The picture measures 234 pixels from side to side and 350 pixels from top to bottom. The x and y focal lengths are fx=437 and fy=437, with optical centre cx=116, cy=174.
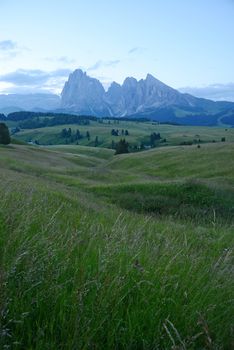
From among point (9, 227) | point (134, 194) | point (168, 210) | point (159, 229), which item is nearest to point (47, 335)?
point (9, 227)

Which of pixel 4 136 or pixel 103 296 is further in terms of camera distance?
pixel 4 136

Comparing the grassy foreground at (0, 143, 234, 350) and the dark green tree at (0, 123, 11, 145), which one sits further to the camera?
the dark green tree at (0, 123, 11, 145)

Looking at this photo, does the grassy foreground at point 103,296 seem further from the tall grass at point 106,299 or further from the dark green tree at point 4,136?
the dark green tree at point 4,136

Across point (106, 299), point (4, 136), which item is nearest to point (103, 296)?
point (106, 299)

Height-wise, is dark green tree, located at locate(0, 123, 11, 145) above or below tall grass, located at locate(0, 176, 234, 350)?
Answer: below

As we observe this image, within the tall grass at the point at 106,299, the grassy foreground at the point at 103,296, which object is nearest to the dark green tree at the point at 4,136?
the grassy foreground at the point at 103,296

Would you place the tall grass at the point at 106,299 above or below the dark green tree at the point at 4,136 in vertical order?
above

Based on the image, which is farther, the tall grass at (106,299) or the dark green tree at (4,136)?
the dark green tree at (4,136)

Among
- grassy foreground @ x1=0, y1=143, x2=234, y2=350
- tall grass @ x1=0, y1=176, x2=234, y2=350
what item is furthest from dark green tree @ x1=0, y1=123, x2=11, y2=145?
tall grass @ x1=0, y1=176, x2=234, y2=350

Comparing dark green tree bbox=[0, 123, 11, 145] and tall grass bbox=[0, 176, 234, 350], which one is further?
dark green tree bbox=[0, 123, 11, 145]

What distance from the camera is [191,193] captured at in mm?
30312

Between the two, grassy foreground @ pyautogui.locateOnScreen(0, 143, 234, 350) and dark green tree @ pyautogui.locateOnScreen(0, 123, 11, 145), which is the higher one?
grassy foreground @ pyautogui.locateOnScreen(0, 143, 234, 350)

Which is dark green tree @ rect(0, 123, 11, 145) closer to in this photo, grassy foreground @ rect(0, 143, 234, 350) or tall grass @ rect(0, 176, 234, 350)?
grassy foreground @ rect(0, 143, 234, 350)

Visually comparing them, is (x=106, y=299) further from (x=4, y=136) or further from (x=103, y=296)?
(x=4, y=136)
